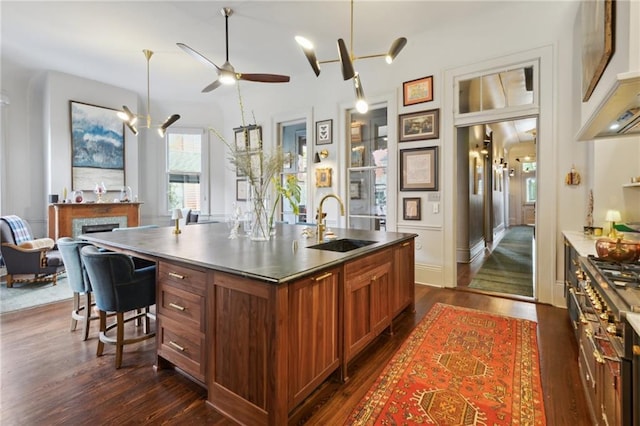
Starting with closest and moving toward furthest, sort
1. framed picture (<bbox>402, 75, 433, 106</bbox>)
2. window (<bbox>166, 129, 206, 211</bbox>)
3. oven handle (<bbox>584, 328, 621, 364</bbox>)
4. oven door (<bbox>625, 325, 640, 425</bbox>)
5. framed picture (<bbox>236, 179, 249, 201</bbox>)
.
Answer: oven door (<bbox>625, 325, 640, 425</bbox>), oven handle (<bbox>584, 328, 621, 364</bbox>), framed picture (<bbox>402, 75, 433, 106</bbox>), framed picture (<bbox>236, 179, 249, 201</bbox>), window (<bbox>166, 129, 206, 211</bbox>)

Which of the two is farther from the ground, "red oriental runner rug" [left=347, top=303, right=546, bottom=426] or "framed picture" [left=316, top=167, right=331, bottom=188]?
"framed picture" [left=316, top=167, right=331, bottom=188]

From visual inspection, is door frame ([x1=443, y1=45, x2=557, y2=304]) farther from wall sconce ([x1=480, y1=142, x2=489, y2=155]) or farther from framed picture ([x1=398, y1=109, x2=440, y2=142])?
wall sconce ([x1=480, y1=142, x2=489, y2=155])

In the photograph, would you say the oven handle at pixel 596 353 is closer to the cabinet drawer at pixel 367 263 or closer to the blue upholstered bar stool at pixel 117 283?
the cabinet drawer at pixel 367 263

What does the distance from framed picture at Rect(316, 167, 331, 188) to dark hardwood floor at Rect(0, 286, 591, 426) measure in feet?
9.71

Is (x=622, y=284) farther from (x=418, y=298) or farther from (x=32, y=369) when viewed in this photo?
(x=32, y=369)

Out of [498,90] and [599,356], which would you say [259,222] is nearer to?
[599,356]

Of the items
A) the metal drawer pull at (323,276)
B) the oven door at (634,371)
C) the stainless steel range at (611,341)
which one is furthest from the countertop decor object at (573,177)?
the metal drawer pull at (323,276)

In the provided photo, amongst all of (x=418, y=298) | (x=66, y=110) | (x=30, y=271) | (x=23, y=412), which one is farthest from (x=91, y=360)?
(x=66, y=110)

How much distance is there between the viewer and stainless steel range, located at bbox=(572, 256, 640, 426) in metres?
1.00

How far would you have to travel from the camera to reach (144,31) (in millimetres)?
4141

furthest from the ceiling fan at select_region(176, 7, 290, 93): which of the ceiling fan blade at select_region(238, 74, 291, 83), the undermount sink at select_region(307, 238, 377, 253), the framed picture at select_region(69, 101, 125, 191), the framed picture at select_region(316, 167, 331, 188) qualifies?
the framed picture at select_region(69, 101, 125, 191)

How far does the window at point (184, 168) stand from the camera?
714 centimetres

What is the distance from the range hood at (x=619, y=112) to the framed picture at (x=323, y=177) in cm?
353

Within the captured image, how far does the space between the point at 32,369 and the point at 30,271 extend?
9.42ft
